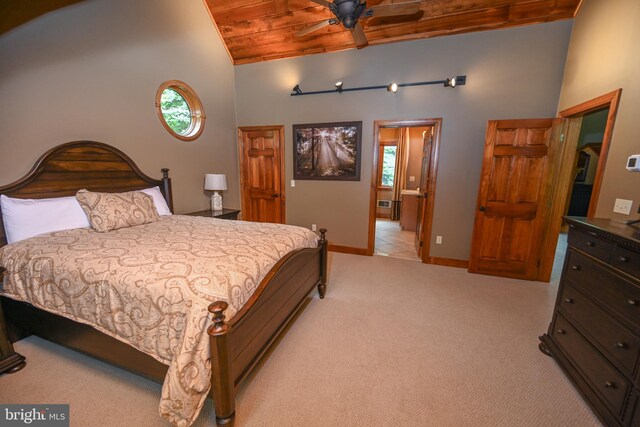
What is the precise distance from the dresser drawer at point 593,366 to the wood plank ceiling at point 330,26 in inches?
129

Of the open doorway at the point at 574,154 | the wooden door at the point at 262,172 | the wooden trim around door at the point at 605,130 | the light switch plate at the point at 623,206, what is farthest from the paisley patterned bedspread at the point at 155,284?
the open doorway at the point at 574,154

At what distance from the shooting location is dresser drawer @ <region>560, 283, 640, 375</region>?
134 centimetres

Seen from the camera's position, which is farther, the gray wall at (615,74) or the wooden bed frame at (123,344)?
the gray wall at (615,74)

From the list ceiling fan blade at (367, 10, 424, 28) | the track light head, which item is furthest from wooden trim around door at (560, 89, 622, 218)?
ceiling fan blade at (367, 10, 424, 28)

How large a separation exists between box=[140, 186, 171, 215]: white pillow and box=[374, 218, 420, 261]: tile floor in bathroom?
3116mm

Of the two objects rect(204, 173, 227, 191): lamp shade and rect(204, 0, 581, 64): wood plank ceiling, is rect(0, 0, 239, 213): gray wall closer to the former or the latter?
rect(204, 173, 227, 191): lamp shade

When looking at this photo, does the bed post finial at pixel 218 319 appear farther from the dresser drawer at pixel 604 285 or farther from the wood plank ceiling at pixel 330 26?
the wood plank ceiling at pixel 330 26

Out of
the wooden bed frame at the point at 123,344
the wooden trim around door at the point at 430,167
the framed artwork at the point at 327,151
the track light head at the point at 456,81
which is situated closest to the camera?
the wooden bed frame at the point at 123,344

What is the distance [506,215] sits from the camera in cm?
328

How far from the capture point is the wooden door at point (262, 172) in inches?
174

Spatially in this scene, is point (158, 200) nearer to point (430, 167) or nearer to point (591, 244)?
point (430, 167)

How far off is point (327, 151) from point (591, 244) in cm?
319

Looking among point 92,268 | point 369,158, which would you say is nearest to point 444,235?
point 369,158

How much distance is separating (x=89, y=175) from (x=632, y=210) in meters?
4.64
